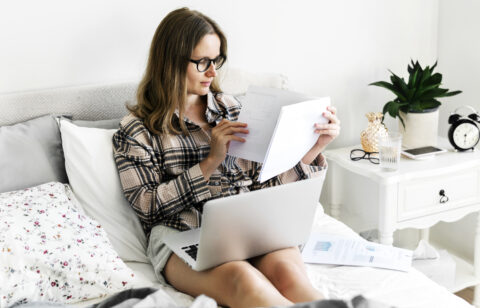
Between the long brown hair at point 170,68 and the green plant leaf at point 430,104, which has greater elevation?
the long brown hair at point 170,68

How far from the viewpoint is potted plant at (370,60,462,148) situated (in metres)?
2.09

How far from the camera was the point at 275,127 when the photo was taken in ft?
4.48

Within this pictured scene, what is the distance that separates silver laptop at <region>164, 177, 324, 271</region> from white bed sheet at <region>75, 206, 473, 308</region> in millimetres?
114

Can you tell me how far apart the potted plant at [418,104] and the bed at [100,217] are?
52 cm

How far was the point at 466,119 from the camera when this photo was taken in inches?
Result: 82.0

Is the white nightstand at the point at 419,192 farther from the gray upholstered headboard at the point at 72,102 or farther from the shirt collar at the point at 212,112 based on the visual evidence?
the gray upholstered headboard at the point at 72,102

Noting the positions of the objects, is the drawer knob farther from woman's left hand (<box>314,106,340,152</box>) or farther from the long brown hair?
the long brown hair

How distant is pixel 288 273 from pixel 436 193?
92cm

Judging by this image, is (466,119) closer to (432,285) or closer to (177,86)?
(432,285)

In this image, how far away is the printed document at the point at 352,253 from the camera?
150 centimetres

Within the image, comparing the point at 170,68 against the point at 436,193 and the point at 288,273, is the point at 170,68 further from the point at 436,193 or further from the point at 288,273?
the point at 436,193

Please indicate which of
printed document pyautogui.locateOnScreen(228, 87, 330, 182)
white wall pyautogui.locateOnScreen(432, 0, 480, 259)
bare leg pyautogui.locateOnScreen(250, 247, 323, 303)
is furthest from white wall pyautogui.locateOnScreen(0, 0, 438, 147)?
bare leg pyautogui.locateOnScreen(250, 247, 323, 303)

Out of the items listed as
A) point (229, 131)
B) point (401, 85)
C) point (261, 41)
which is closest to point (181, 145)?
point (229, 131)

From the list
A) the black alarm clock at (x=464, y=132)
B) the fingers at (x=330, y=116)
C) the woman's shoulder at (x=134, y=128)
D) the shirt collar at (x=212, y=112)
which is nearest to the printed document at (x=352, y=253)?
the fingers at (x=330, y=116)
